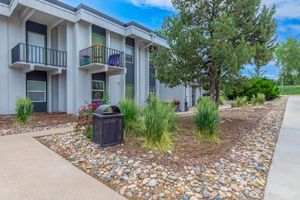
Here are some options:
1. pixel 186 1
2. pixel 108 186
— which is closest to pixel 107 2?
pixel 186 1

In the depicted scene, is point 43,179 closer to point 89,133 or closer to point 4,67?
point 89,133

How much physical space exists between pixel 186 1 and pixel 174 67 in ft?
7.90

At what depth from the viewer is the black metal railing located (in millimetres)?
12070

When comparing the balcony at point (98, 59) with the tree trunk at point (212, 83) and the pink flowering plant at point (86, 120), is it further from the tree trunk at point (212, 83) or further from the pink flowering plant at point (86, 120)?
the tree trunk at point (212, 83)

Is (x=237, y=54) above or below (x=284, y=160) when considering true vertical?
above

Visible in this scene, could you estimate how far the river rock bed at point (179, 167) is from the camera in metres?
3.25

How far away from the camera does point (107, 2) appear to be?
13836mm

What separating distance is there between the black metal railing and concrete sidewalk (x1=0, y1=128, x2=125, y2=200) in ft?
25.9

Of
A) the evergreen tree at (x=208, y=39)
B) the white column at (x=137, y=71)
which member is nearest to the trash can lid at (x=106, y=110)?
the evergreen tree at (x=208, y=39)

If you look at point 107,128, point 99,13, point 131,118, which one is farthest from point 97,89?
point 107,128

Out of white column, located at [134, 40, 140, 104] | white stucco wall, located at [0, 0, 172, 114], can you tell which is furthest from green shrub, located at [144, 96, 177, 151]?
white column, located at [134, 40, 140, 104]

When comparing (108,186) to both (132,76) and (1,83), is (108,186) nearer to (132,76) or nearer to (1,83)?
(1,83)

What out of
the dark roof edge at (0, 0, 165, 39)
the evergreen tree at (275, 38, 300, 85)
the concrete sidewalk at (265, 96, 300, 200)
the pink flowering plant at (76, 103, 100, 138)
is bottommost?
the concrete sidewalk at (265, 96, 300, 200)

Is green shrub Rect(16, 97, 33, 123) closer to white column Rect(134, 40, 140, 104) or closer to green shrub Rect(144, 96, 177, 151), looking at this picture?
green shrub Rect(144, 96, 177, 151)
